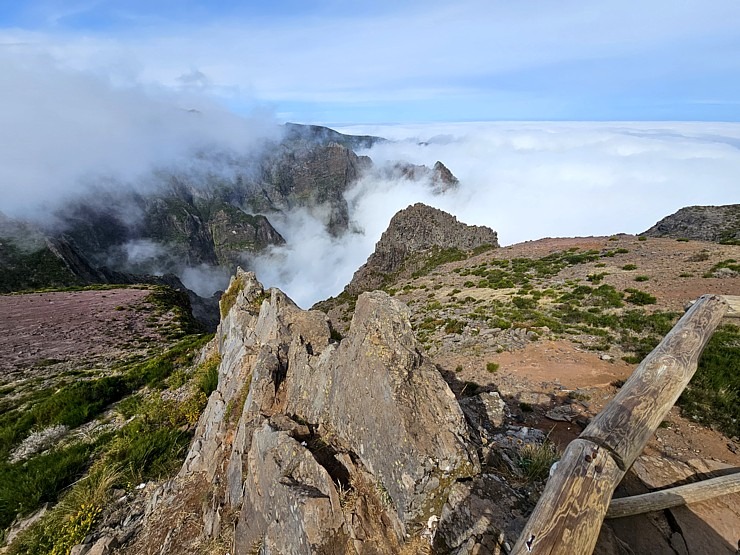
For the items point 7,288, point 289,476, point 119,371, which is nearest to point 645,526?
point 289,476

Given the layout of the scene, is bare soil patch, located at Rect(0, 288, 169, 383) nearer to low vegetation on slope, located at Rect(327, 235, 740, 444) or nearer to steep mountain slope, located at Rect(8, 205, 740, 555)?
steep mountain slope, located at Rect(8, 205, 740, 555)

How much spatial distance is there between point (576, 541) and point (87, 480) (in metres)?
12.2

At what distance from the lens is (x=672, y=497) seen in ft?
21.0

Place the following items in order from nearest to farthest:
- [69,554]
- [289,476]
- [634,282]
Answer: [289,476], [69,554], [634,282]

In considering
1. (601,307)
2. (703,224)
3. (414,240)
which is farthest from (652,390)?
(414,240)

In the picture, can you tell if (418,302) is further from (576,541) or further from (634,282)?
(576,541)

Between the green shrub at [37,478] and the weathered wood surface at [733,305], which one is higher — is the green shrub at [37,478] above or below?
below

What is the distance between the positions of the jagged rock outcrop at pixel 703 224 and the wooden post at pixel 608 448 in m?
60.6

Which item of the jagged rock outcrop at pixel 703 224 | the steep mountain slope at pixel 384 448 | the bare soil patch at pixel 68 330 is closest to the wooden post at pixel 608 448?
the steep mountain slope at pixel 384 448

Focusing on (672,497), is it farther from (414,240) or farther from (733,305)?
(414,240)

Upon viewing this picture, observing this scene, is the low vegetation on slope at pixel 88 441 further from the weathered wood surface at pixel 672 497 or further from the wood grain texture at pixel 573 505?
the weathered wood surface at pixel 672 497

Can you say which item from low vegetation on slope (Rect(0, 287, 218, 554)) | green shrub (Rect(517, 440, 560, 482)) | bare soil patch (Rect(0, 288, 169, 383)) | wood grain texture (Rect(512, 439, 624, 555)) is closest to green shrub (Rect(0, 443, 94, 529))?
low vegetation on slope (Rect(0, 287, 218, 554))

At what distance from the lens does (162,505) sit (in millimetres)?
8570

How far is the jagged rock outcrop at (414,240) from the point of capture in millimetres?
88562
